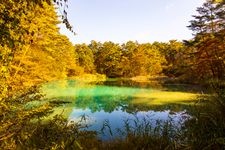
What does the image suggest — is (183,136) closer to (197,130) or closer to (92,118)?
(197,130)

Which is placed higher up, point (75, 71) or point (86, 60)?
point (86, 60)

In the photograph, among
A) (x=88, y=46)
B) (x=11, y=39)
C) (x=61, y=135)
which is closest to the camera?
(x=11, y=39)

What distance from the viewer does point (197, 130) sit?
14.4 feet

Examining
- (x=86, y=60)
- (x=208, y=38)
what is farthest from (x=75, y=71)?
(x=208, y=38)

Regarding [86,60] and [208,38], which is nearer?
[208,38]

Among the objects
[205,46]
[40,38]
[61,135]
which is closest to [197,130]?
[61,135]

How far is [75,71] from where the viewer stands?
58656 mm

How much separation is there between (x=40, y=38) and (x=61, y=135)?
1559 cm

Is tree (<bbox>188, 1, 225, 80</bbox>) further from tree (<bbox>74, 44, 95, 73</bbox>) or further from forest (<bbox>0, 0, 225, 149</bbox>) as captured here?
tree (<bbox>74, 44, 95, 73</bbox>)

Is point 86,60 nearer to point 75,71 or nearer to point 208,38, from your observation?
point 75,71

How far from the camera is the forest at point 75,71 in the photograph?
3.95 metres

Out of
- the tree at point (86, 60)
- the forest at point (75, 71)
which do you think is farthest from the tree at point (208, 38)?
the tree at point (86, 60)

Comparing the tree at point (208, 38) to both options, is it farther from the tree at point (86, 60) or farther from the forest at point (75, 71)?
the tree at point (86, 60)

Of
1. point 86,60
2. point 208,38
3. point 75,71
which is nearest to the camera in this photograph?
point 208,38
